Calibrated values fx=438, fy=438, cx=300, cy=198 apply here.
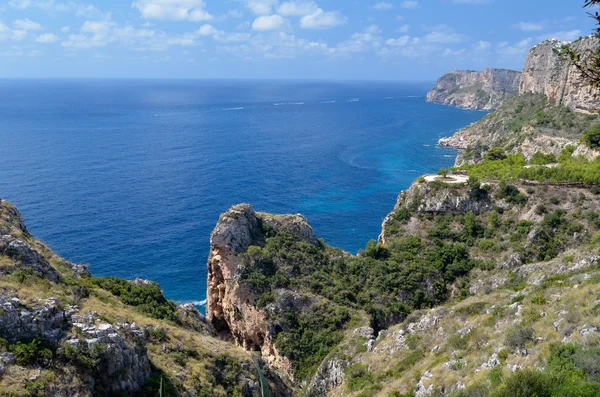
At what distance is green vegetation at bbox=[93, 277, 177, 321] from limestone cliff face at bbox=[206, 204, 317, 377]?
26.4 feet

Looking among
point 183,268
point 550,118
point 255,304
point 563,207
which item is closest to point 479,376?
point 255,304

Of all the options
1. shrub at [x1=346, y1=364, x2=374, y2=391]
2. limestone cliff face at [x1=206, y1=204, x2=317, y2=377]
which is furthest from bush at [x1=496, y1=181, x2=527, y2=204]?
shrub at [x1=346, y1=364, x2=374, y2=391]

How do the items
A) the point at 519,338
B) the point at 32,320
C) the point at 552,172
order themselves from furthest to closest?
the point at 552,172 → the point at 519,338 → the point at 32,320

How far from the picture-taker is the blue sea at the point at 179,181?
224 ft

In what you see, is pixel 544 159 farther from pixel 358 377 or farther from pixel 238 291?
pixel 358 377

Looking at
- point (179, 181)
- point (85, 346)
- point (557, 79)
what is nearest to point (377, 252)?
point (85, 346)

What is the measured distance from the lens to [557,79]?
119m

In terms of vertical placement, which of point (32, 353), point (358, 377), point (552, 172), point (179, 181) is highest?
point (552, 172)

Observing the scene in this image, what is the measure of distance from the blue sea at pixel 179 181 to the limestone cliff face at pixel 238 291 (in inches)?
583

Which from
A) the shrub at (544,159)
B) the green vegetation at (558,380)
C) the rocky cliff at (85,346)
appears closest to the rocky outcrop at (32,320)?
the rocky cliff at (85,346)

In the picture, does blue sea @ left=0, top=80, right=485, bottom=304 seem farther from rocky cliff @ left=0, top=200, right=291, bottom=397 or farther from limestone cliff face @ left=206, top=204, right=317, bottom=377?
rocky cliff @ left=0, top=200, right=291, bottom=397

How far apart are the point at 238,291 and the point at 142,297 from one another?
10.3 m

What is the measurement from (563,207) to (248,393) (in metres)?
42.0

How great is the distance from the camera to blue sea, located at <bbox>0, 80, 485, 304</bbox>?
224ft
